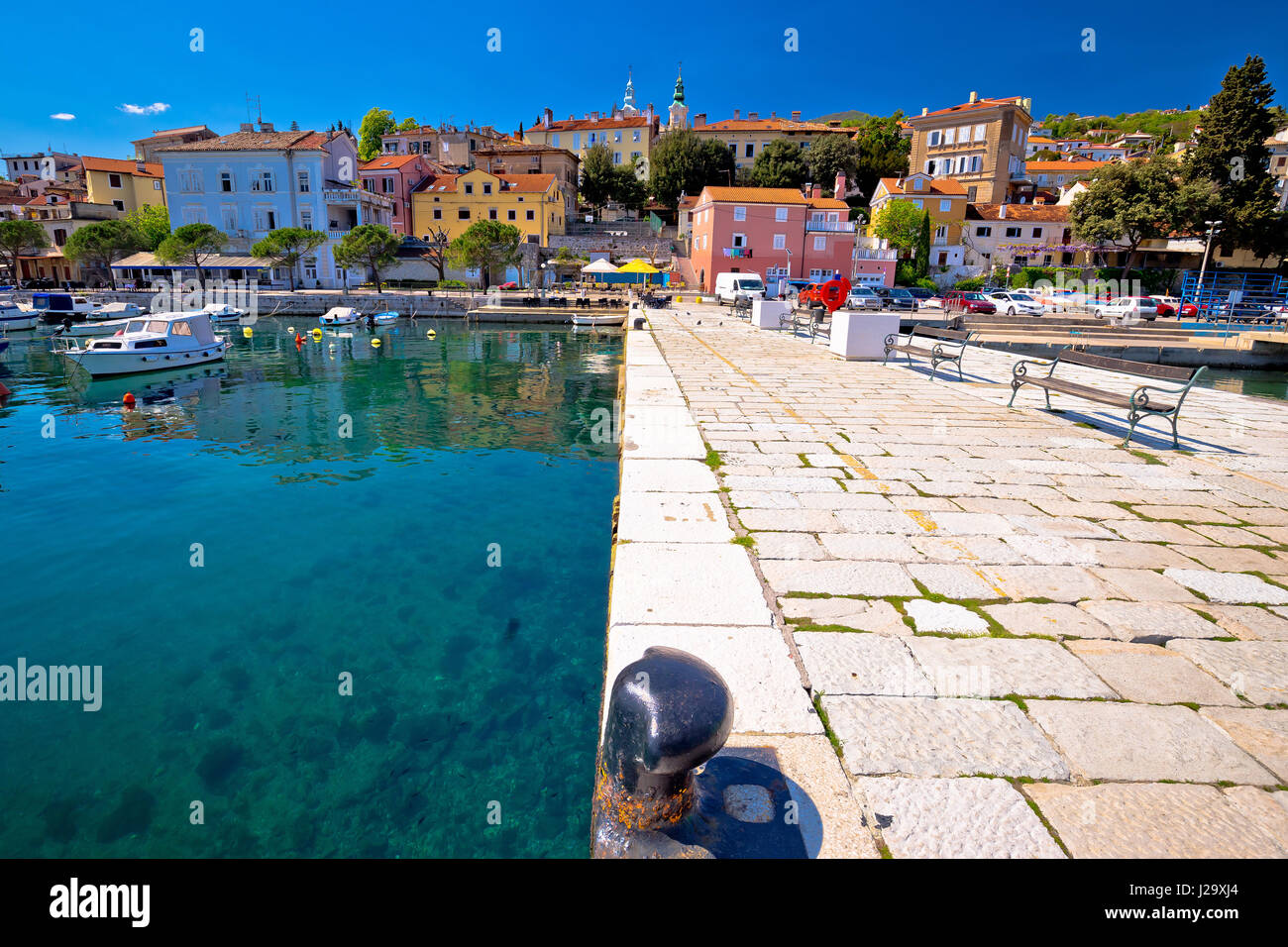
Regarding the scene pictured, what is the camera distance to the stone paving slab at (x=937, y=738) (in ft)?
9.64

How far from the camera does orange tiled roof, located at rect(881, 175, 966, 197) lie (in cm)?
5425

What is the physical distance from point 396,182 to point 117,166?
2563 cm

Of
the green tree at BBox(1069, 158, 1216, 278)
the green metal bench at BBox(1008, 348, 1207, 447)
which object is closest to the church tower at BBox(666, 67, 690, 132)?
the green tree at BBox(1069, 158, 1216, 278)

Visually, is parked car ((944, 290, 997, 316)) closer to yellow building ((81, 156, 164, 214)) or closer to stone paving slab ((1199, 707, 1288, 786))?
stone paving slab ((1199, 707, 1288, 786))

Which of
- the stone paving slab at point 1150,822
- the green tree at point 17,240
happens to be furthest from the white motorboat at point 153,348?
the green tree at point 17,240

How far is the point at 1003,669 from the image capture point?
12.1ft

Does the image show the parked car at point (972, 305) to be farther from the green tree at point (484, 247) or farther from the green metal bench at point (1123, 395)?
the green tree at point (484, 247)

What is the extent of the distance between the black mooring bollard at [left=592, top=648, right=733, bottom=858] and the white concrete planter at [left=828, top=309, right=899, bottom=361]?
52.5 ft

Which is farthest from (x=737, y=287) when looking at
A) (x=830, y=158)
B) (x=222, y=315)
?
(x=830, y=158)

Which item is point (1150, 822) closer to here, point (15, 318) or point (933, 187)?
point (15, 318)

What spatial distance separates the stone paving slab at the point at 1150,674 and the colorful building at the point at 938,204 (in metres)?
57.3

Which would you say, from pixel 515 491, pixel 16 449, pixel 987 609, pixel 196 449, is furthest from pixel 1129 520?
pixel 16 449

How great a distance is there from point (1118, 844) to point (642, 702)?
72.6 inches
